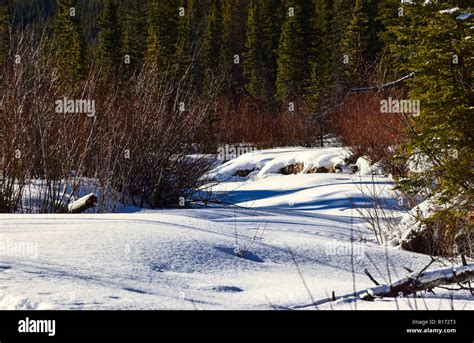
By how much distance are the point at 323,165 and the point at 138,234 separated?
11.0 m

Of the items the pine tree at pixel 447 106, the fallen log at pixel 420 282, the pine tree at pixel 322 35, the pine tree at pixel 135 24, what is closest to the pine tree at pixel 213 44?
the pine tree at pixel 135 24

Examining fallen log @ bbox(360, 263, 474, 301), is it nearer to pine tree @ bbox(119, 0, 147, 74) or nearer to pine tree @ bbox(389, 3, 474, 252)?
pine tree @ bbox(389, 3, 474, 252)

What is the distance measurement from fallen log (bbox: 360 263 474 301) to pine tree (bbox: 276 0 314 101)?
37008 millimetres

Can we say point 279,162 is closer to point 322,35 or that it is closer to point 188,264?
point 188,264

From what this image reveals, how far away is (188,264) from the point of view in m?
3.21

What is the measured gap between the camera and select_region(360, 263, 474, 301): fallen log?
2.61 meters

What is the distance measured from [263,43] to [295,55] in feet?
20.2

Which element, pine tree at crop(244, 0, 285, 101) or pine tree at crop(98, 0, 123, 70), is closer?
pine tree at crop(98, 0, 123, 70)

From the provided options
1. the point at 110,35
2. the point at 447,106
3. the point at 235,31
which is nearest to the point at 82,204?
the point at 447,106

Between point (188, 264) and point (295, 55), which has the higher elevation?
point (295, 55)

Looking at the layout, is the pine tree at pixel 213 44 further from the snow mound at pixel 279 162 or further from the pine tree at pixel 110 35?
the snow mound at pixel 279 162

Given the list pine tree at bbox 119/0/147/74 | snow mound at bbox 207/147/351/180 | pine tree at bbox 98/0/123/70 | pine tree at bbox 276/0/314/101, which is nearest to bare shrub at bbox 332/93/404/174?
snow mound at bbox 207/147/351/180

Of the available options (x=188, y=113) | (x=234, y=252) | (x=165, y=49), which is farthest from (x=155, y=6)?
(x=234, y=252)

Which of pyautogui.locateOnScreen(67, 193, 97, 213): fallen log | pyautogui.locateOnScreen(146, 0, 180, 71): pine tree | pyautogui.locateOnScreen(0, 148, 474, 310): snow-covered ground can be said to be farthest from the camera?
pyautogui.locateOnScreen(146, 0, 180, 71): pine tree
